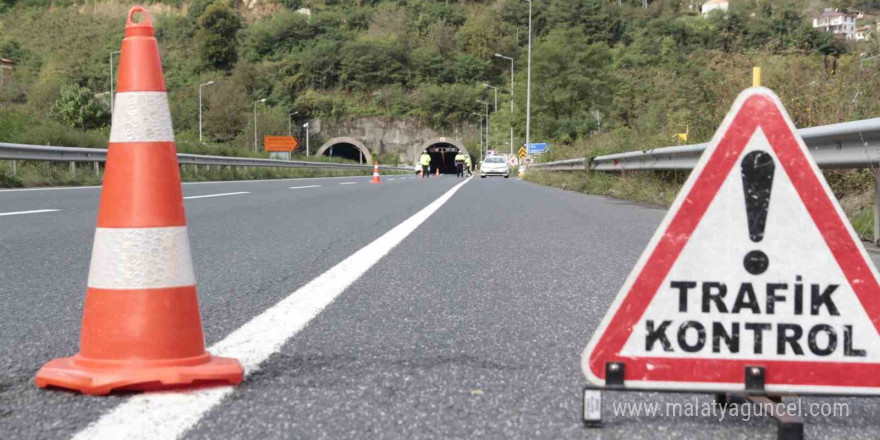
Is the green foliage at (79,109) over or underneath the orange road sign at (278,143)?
over

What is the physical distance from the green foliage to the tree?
1934 inches

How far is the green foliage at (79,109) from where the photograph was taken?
75125 millimetres

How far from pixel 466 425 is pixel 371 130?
9810 cm

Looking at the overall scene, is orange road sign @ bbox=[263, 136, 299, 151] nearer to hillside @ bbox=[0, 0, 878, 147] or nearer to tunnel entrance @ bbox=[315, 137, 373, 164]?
hillside @ bbox=[0, 0, 878, 147]

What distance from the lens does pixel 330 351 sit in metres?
2.98

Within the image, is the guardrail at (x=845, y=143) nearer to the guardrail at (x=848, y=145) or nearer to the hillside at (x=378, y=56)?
the guardrail at (x=848, y=145)

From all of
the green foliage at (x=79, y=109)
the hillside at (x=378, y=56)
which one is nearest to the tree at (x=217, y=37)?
the hillside at (x=378, y=56)

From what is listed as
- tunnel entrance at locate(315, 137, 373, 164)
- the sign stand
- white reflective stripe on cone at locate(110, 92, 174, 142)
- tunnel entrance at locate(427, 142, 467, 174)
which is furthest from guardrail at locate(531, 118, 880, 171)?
tunnel entrance at locate(427, 142, 467, 174)

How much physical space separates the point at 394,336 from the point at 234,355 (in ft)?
2.14

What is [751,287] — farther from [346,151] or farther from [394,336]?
[346,151]

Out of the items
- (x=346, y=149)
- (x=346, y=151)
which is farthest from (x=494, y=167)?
(x=346, y=151)

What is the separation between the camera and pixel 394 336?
3254 millimetres

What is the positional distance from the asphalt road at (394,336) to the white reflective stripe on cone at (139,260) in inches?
14.5

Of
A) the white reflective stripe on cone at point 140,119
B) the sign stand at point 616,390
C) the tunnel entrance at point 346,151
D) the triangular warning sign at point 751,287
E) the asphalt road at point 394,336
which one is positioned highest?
the tunnel entrance at point 346,151
